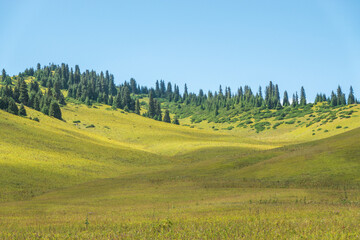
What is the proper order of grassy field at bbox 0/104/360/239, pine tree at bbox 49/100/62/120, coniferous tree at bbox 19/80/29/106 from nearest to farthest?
grassy field at bbox 0/104/360/239 < pine tree at bbox 49/100/62/120 < coniferous tree at bbox 19/80/29/106

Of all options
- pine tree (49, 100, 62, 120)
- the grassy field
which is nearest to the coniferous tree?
pine tree (49, 100, 62, 120)

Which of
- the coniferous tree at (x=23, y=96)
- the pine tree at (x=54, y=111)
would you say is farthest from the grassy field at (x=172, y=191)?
the coniferous tree at (x=23, y=96)

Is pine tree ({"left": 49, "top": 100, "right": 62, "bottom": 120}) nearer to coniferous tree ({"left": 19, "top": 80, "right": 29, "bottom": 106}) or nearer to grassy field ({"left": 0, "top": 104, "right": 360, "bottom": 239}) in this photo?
coniferous tree ({"left": 19, "top": 80, "right": 29, "bottom": 106})

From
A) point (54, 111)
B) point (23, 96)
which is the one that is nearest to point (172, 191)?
point (54, 111)

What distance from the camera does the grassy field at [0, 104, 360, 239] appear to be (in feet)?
43.6

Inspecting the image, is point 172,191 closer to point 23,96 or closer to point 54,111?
point 54,111

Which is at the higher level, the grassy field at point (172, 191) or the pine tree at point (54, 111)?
the pine tree at point (54, 111)

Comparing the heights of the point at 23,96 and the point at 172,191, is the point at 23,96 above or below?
above

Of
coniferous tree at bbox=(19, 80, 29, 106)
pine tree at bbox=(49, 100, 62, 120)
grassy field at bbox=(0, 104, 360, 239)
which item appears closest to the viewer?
grassy field at bbox=(0, 104, 360, 239)

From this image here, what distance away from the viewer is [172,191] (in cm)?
3844

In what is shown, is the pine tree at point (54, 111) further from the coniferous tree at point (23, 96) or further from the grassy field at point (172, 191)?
the grassy field at point (172, 191)

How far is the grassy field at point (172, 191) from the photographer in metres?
13.3

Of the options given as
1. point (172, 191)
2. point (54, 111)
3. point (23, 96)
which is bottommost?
point (172, 191)

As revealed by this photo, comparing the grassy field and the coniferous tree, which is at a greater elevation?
the coniferous tree
